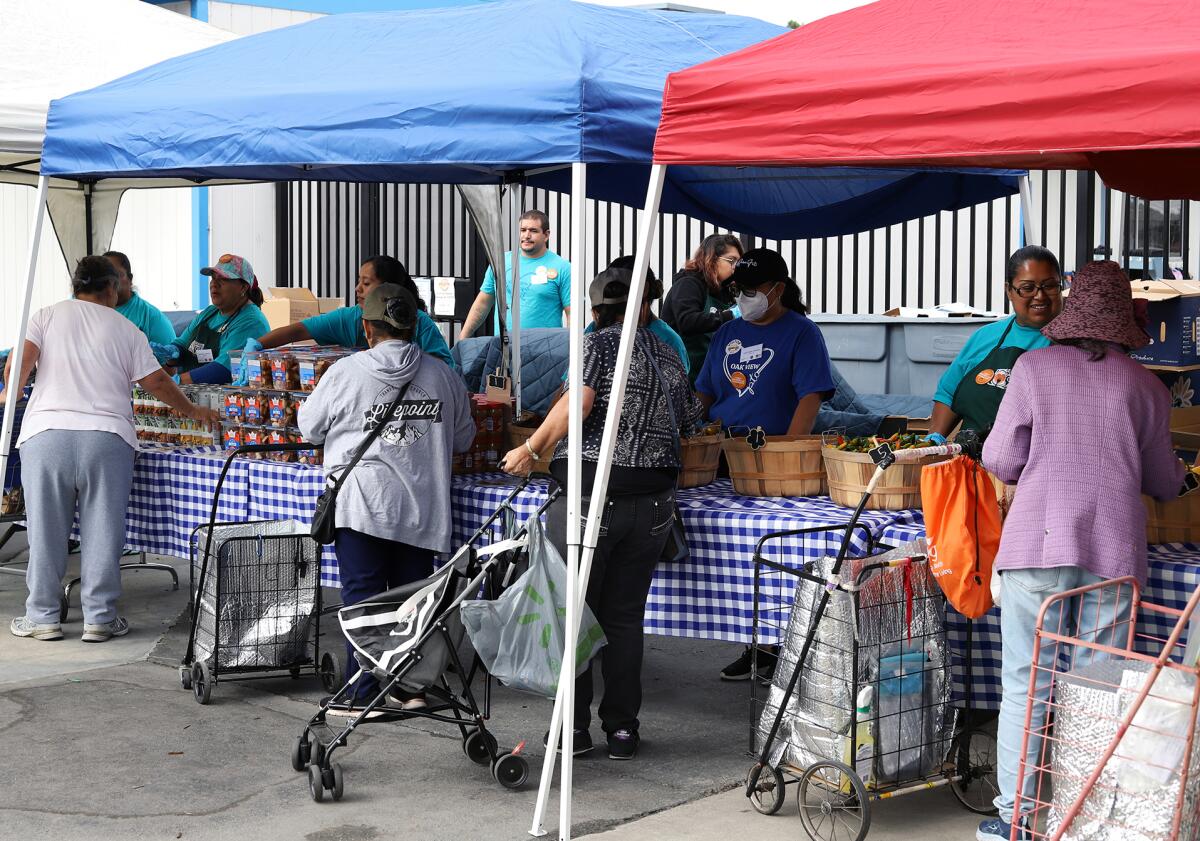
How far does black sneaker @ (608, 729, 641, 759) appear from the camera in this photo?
5262mm

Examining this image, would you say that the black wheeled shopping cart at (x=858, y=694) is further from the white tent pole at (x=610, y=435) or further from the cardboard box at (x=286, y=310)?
the cardboard box at (x=286, y=310)

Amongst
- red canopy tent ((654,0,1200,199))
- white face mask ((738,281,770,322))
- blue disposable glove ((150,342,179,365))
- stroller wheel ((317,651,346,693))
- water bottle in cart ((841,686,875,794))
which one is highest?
red canopy tent ((654,0,1200,199))

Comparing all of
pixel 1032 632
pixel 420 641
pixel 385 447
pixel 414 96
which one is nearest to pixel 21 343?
pixel 385 447

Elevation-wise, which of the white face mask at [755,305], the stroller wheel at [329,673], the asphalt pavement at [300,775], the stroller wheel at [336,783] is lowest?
the asphalt pavement at [300,775]

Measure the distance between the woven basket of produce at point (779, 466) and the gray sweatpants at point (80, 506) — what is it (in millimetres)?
3112

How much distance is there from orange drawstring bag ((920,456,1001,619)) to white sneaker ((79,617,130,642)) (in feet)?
14.6

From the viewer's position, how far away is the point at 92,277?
6859 millimetres

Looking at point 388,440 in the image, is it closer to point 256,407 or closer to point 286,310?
point 256,407

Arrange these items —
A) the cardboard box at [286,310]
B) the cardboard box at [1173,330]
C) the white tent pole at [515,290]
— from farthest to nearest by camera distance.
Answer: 1. the cardboard box at [286,310]
2. the white tent pole at [515,290]
3. the cardboard box at [1173,330]

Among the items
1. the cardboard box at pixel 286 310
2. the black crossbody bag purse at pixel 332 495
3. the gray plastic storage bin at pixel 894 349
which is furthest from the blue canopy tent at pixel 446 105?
the cardboard box at pixel 286 310

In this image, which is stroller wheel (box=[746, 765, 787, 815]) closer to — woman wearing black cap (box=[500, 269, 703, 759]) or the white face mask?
woman wearing black cap (box=[500, 269, 703, 759])

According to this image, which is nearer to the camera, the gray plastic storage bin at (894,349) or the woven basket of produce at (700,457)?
the woven basket of produce at (700,457)

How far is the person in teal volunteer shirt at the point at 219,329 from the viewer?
25.1 feet

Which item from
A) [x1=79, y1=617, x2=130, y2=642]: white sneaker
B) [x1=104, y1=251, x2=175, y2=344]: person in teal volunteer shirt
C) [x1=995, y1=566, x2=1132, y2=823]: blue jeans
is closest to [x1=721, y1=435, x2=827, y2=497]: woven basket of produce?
[x1=995, y1=566, x2=1132, y2=823]: blue jeans
